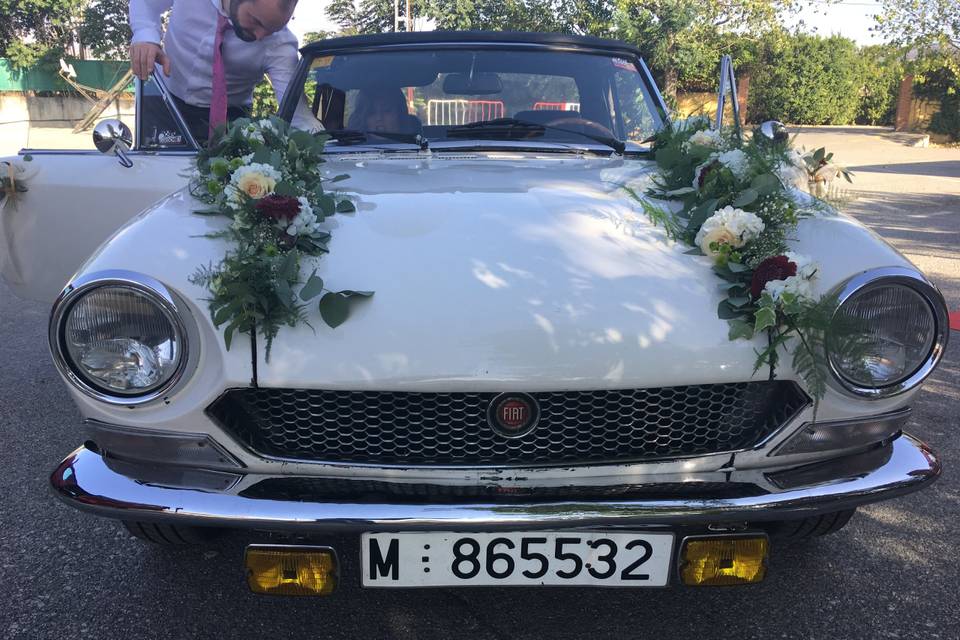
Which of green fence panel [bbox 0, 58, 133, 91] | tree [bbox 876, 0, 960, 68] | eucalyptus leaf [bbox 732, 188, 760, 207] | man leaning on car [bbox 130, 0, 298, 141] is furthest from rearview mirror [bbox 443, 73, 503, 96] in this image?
green fence panel [bbox 0, 58, 133, 91]

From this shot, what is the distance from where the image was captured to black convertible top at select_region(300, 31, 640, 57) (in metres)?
3.41

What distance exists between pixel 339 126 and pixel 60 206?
3.48 feet

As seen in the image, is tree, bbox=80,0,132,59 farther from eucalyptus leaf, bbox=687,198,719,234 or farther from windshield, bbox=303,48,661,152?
eucalyptus leaf, bbox=687,198,719,234

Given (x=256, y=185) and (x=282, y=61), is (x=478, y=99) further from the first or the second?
(x=256, y=185)

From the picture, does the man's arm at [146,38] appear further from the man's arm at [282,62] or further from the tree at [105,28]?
the tree at [105,28]

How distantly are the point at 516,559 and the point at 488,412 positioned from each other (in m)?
0.33

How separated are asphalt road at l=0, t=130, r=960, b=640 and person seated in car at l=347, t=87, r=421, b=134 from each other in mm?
1600

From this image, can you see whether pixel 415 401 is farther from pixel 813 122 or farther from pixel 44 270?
pixel 813 122

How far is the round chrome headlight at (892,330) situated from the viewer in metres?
1.90

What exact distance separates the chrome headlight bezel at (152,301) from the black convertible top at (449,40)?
193 centimetres

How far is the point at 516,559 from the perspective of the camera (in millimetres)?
1824

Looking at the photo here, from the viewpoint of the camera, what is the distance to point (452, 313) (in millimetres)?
1834

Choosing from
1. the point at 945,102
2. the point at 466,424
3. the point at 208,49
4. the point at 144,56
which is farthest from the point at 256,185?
the point at 945,102

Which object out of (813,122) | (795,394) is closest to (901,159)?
(813,122)
